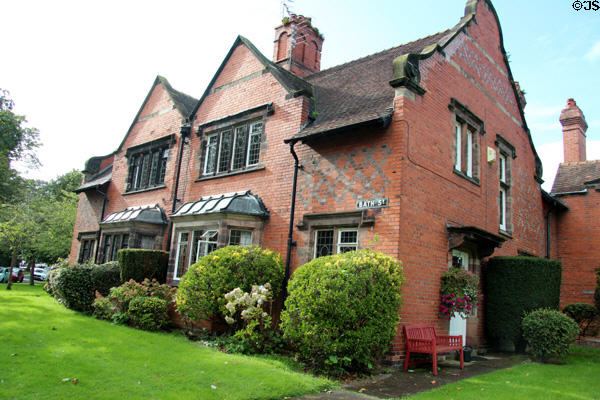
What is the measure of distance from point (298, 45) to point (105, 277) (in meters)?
12.0

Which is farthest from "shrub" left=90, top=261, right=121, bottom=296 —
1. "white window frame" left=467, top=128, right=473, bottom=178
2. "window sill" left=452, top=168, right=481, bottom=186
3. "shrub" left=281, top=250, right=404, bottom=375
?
"white window frame" left=467, top=128, right=473, bottom=178

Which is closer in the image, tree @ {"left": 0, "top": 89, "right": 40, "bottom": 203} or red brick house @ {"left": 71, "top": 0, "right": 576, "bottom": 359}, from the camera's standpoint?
red brick house @ {"left": 71, "top": 0, "right": 576, "bottom": 359}

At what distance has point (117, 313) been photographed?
42.3ft

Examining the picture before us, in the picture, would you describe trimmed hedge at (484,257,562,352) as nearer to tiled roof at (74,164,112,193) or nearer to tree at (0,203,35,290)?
tiled roof at (74,164,112,193)

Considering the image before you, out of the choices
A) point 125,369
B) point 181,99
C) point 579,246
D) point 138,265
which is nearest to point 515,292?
point 579,246

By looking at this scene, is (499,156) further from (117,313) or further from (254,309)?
(117,313)

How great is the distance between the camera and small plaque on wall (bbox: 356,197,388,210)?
10000 millimetres

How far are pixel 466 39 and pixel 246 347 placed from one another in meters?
10.8

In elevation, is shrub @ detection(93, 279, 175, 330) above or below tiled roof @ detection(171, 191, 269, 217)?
below

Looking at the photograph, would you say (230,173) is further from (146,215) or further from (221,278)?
(221,278)

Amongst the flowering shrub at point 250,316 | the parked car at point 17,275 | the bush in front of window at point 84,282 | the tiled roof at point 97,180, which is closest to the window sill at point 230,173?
the flowering shrub at point 250,316

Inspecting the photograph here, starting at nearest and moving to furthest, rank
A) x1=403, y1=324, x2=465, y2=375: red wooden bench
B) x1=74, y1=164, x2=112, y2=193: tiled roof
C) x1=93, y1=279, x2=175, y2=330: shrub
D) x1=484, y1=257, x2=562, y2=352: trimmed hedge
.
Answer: x1=403, y1=324, x2=465, y2=375: red wooden bench
x1=484, y1=257, x2=562, y2=352: trimmed hedge
x1=93, y1=279, x2=175, y2=330: shrub
x1=74, y1=164, x2=112, y2=193: tiled roof

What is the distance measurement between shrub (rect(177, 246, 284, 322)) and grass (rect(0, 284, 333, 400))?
0.94 metres

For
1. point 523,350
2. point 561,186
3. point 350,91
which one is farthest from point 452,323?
point 561,186
